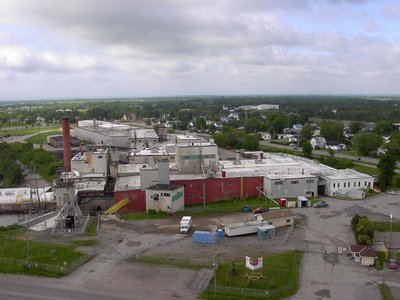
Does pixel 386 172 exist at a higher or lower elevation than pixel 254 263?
higher

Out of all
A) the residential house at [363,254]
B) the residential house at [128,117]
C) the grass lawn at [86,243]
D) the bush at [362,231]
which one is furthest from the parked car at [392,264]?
the residential house at [128,117]

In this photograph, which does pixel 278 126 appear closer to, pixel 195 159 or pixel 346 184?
pixel 346 184

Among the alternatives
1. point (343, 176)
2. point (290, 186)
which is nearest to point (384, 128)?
point (343, 176)

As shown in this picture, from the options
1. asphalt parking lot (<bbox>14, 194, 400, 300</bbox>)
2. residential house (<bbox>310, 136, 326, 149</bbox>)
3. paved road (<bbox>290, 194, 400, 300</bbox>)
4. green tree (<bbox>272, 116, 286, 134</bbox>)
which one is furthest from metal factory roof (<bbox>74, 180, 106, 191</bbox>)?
green tree (<bbox>272, 116, 286, 134</bbox>)

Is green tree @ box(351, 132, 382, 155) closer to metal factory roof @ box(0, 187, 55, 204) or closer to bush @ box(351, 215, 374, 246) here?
bush @ box(351, 215, 374, 246)

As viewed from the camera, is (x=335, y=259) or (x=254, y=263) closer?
(x=254, y=263)

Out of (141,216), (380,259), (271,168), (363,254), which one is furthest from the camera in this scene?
(271,168)
